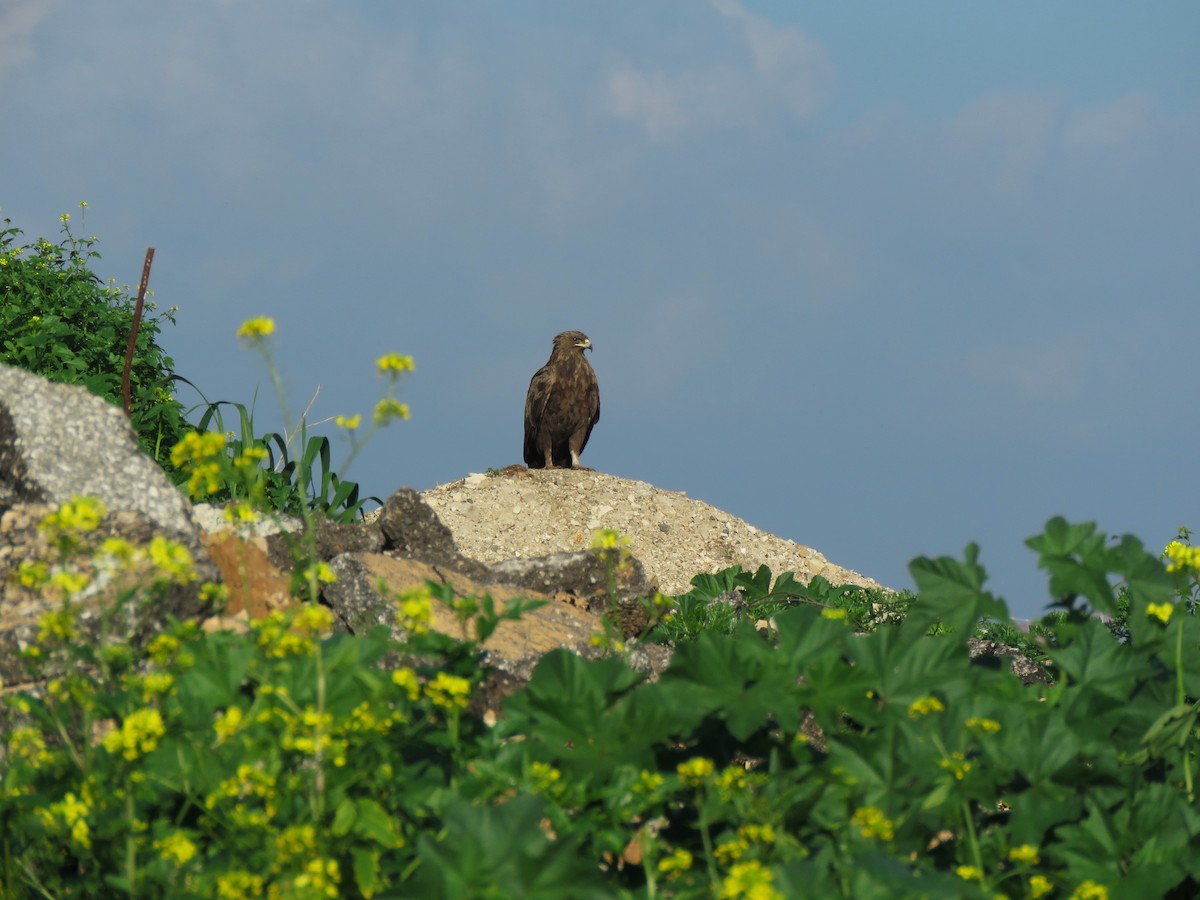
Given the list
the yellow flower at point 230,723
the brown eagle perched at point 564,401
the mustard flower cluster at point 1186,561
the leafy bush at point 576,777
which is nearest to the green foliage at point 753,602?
the mustard flower cluster at point 1186,561

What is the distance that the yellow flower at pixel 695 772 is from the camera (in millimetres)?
2219

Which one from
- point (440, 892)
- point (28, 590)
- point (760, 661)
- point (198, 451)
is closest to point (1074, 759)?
point (760, 661)

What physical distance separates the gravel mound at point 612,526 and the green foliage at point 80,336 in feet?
11.5

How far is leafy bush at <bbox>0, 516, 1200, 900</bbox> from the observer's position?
7.31 ft

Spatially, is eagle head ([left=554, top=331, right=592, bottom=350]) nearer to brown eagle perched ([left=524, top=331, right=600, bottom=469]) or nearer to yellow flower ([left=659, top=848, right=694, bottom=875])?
brown eagle perched ([left=524, top=331, right=600, bottom=469])

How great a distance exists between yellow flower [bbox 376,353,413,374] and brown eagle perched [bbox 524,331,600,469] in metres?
13.0

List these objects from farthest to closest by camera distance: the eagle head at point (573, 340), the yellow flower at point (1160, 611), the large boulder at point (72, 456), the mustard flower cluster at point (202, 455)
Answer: the eagle head at point (573, 340) → the large boulder at point (72, 456) → the yellow flower at point (1160, 611) → the mustard flower cluster at point (202, 455)

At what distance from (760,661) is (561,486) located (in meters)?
11.5

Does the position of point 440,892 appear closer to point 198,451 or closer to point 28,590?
point 198,451

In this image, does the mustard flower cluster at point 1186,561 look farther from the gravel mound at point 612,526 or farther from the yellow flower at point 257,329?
the gravel mound at point 612,526

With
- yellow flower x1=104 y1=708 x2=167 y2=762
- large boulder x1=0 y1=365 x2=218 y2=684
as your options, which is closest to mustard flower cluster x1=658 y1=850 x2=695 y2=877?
yellow flower x1=104 y1=708 x2=167 y2=762

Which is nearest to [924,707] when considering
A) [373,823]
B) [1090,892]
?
[1090,892]

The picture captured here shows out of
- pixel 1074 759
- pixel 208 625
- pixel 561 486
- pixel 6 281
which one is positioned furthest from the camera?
pixel 561 486

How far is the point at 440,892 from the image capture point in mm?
2051
